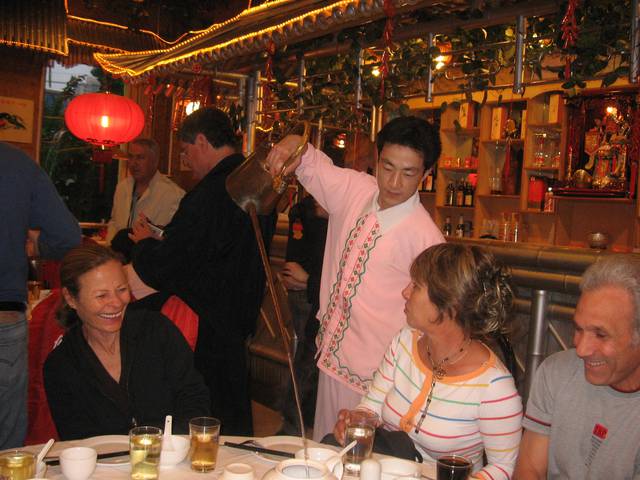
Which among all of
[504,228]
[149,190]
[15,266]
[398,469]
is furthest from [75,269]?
[504,228]

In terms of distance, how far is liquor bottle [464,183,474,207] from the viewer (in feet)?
24.1

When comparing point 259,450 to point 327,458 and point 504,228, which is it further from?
point 504,228

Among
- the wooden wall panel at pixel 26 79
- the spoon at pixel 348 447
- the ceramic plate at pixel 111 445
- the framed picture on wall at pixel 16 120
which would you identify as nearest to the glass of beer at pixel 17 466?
the ceramic plate at pixel 111 445

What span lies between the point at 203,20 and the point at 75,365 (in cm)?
784

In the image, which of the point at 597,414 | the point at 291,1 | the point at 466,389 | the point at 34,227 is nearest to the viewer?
the point at 597,414

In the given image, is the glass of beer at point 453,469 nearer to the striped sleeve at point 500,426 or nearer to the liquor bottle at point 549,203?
the striped sleeve at point 500,426

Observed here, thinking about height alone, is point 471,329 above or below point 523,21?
below

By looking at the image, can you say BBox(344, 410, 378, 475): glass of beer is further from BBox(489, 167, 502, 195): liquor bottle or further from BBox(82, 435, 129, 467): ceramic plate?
BBox(489, 167, 502, 195): liquor bottle

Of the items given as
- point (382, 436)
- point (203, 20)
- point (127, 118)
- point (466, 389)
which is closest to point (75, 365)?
point (382, 436)

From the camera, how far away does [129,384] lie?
7.04 ft

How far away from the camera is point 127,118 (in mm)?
6758

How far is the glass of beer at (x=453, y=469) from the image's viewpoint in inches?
55.0

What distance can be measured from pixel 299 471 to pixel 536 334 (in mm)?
2353

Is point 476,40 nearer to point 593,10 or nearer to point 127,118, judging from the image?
point 593,10
